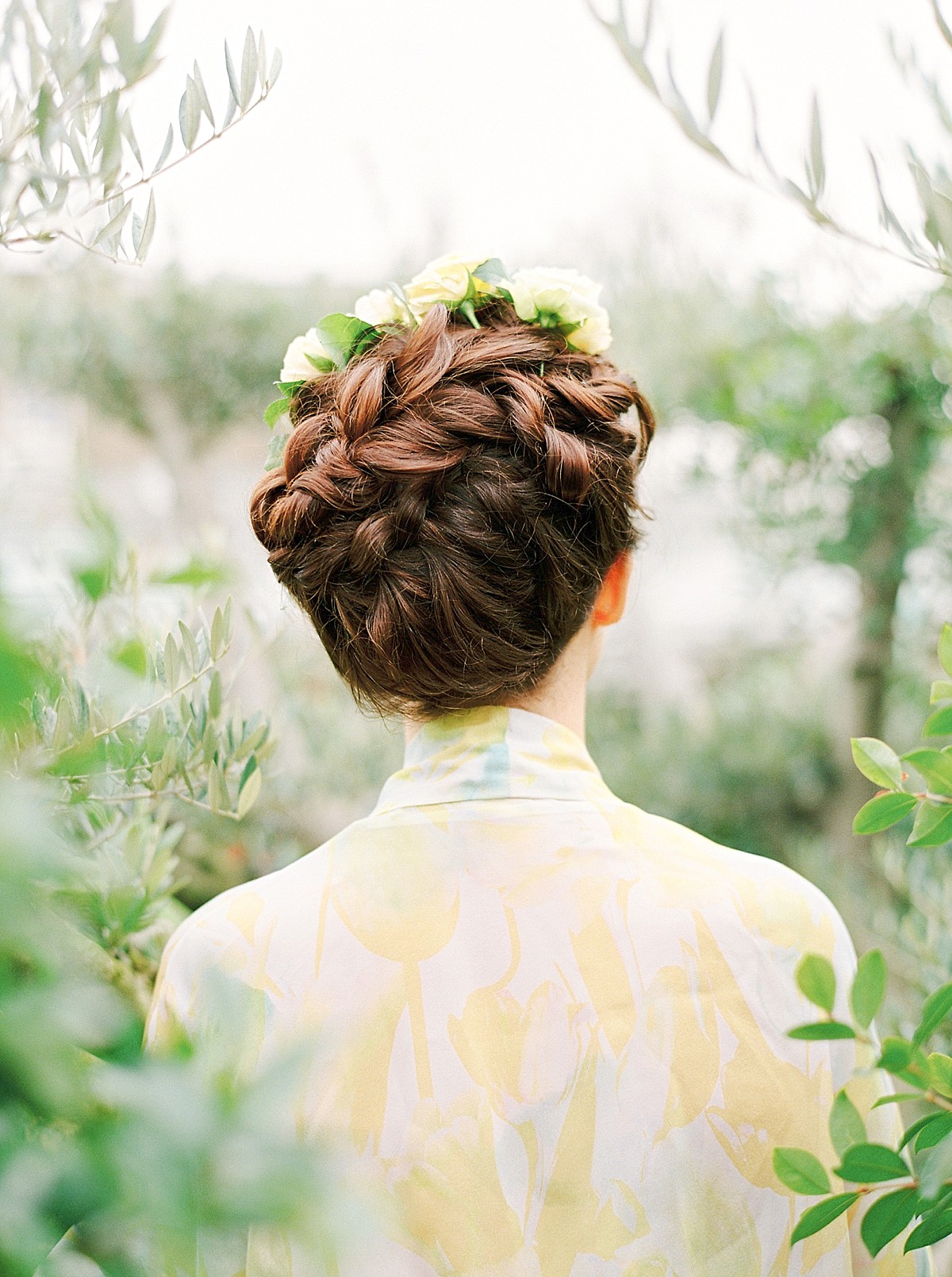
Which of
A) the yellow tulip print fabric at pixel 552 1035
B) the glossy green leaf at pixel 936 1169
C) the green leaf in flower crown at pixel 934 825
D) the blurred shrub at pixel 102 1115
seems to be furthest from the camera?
the yellow tulip print fabric at pixel 552 1035

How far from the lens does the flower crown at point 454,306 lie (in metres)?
1.22

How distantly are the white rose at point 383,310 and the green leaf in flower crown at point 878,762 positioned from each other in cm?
80

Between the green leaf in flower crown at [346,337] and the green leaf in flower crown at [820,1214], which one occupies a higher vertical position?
the green leaf in flower crown at [346,337]

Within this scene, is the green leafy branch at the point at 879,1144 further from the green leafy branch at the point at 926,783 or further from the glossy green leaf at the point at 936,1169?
the green leafy branch at the point at 926,783

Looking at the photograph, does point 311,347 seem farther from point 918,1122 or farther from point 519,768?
point 918,1122

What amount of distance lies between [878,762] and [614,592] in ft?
1.86

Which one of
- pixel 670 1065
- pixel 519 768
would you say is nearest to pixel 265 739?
pixel 519 768

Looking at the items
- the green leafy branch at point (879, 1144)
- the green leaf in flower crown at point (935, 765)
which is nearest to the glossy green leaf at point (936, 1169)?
the green leafy branch at point (879, 1144)

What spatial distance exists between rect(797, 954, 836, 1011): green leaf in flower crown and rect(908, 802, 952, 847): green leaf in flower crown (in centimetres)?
15

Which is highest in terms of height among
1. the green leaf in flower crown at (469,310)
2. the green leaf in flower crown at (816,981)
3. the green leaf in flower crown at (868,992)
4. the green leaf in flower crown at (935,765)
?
the green leaf in flower crown at (469,310)

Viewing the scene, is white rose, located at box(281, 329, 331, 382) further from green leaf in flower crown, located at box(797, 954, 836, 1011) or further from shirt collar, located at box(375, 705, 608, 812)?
green leaf in flower crown, located at box(797, 954, 836, 1011)

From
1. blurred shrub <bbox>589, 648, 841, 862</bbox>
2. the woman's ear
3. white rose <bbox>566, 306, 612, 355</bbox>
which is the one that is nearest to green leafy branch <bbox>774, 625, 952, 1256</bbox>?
the woman's ear

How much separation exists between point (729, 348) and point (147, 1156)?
3.97 m

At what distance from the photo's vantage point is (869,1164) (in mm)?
563
